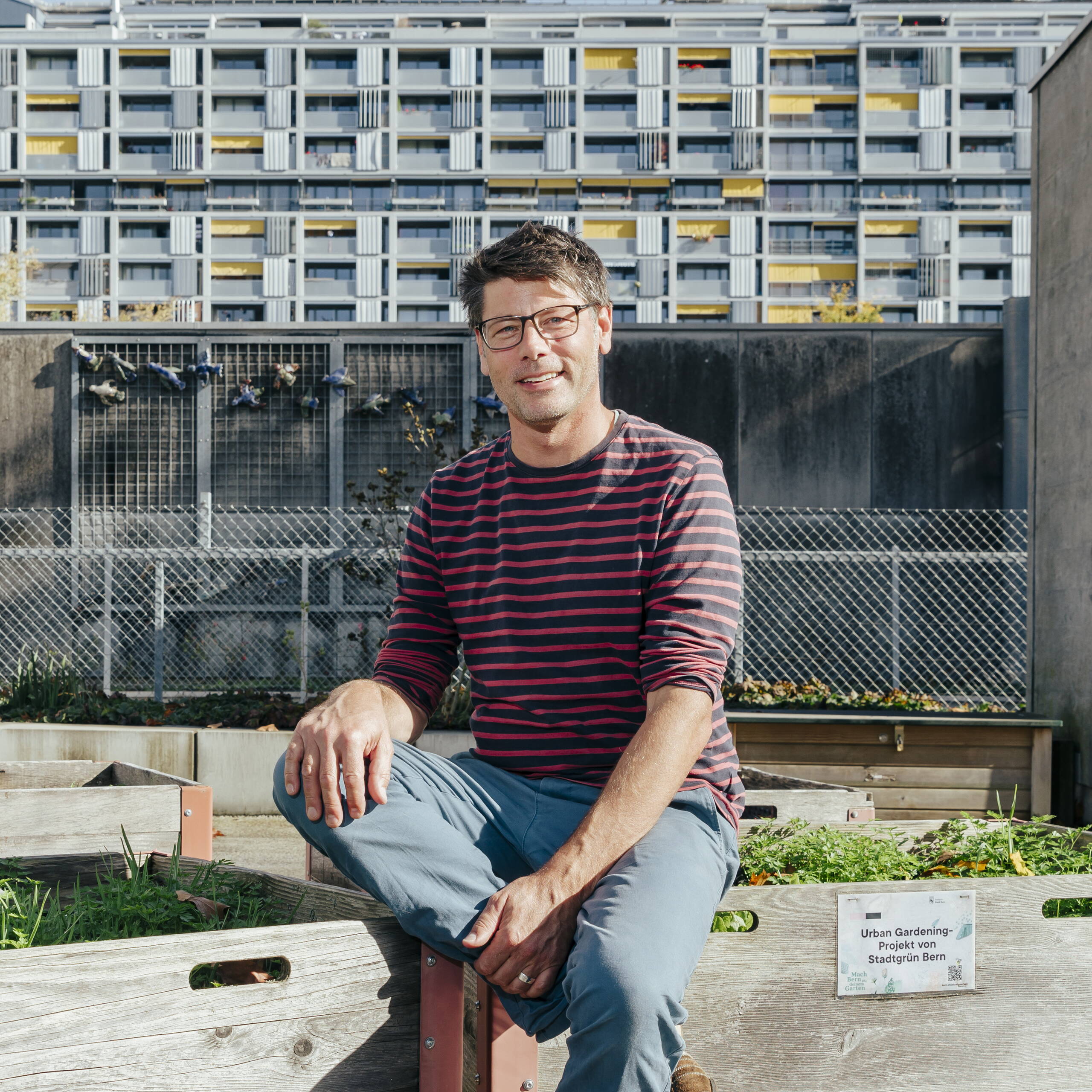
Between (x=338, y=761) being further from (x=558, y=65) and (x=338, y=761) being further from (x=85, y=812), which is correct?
(x=558, y=65)

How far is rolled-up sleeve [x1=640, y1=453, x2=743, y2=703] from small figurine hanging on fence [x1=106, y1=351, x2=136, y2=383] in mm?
9311

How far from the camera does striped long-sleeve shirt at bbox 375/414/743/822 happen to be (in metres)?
2.06

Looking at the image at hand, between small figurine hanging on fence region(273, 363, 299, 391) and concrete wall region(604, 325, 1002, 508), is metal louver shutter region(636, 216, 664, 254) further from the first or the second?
small figurine hanging on fence region(273, 363, 299, 391)

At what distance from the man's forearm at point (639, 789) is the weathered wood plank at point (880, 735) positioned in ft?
12.4

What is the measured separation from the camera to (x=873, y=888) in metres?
2.00

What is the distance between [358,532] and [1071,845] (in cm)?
793

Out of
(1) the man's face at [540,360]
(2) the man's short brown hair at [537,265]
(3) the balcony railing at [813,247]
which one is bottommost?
(1) the man's face at [540,360]

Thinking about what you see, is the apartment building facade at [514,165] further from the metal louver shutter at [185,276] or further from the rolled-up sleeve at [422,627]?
the rolled-up sleeve at [422,627]

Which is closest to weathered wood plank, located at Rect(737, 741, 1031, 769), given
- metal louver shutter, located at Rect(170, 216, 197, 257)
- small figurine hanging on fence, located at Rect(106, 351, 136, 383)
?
small figurine hanging on fence, located at Rect(106, 351, 136, 383)

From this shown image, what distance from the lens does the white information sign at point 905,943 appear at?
195 centimetres

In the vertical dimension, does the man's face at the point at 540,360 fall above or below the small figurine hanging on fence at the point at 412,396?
below

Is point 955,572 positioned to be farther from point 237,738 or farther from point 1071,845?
point 1071,845

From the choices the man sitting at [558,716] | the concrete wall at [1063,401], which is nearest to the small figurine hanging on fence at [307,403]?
the concrete wall at [1063,401]

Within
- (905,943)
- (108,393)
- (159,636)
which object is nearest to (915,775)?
(905,943)
